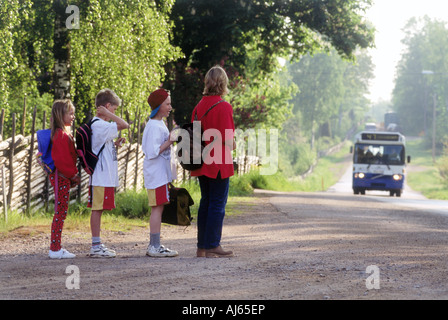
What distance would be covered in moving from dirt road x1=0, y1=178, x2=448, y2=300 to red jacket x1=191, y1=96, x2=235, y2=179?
93 cm

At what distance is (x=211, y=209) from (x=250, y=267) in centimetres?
82

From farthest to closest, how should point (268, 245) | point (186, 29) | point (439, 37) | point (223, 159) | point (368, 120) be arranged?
point (368, 120)
point (439, 37)
point (186, 29)
point (268, 245)
point (223, 159)

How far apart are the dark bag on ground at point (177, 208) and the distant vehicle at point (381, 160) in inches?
883

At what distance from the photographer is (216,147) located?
7.19 meters

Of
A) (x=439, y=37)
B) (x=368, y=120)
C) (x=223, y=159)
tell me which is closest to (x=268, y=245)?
(x=223, y=159)

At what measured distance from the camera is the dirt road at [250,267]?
557 cm

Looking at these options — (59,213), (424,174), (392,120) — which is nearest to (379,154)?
(59,213)

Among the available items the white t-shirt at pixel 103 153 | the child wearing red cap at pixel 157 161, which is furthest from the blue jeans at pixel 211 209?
the white t-shirt at pixel 103 153

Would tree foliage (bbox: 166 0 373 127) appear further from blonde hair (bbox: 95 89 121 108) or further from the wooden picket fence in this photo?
blonde hair (bbox: 95 89 121 108)

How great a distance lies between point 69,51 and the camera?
14.0m

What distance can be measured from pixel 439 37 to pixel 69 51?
8562 cm

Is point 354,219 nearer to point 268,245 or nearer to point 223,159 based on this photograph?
point 268,245

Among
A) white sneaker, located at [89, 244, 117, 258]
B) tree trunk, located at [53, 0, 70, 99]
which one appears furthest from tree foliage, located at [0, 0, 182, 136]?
white sneaker, located at [89, 244, 117, 258]

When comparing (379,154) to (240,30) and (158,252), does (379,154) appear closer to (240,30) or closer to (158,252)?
(240,30)
